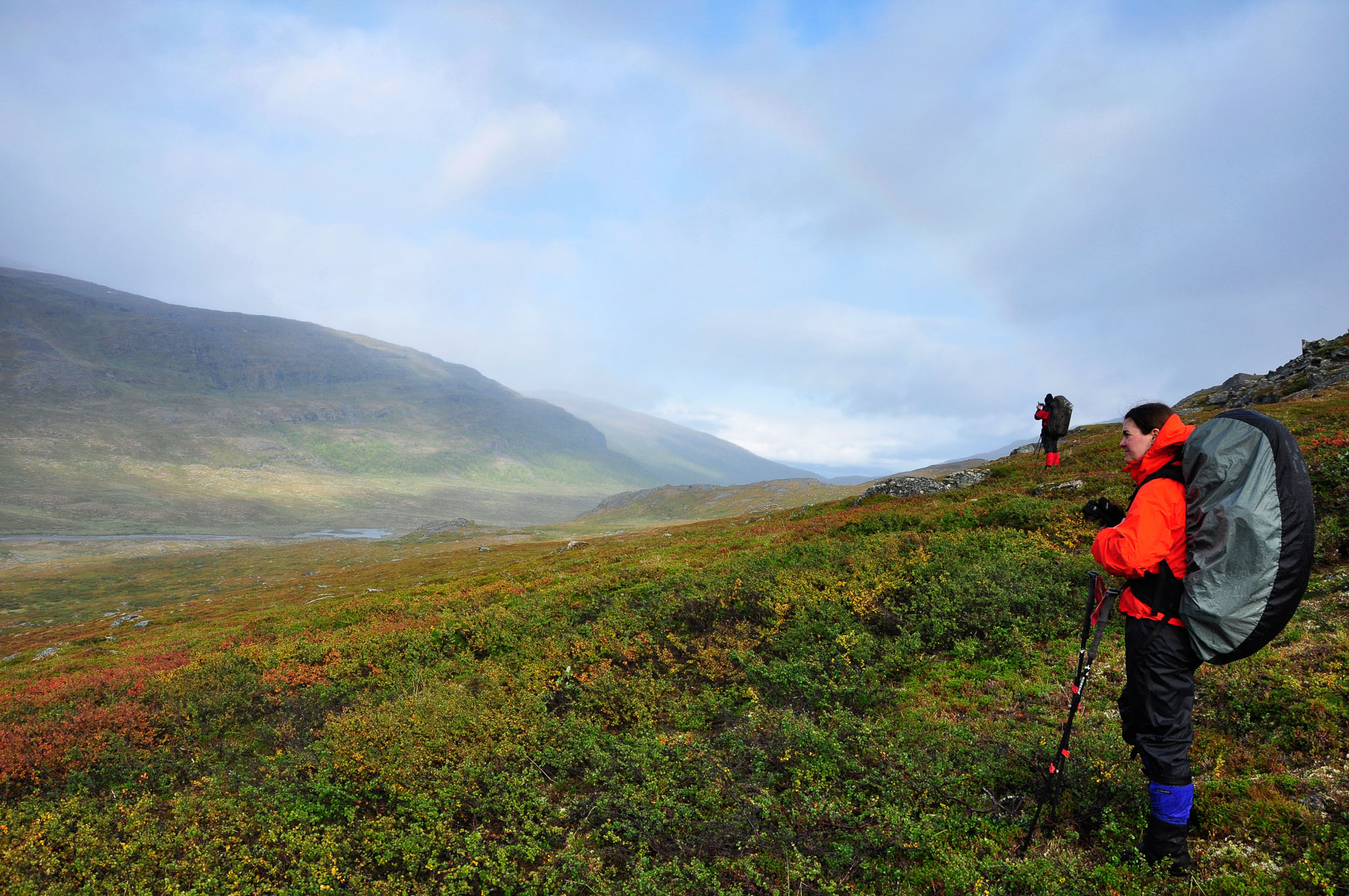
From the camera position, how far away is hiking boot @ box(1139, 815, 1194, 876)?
503 cm

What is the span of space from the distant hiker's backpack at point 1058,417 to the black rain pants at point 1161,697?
22050 millimetres

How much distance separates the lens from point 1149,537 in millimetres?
5395

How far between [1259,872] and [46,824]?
16.4 m

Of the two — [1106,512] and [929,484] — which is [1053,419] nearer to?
[929,484]

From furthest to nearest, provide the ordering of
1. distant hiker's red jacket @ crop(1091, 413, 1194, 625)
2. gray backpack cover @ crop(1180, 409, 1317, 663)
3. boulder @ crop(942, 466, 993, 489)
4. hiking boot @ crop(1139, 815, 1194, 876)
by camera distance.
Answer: boulder @ crop(942, 466, 993, 489), distant hiker's red jacket @ crop(1091, 413, 1194, 625), hiking boot @ crop(1139, 815, 1194, 876), gray backpack cover @ crop(1180, 409, 1317, 663)

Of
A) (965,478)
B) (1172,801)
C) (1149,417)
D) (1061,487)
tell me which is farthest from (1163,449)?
(965,478)

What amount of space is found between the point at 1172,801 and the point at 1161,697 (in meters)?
1.03

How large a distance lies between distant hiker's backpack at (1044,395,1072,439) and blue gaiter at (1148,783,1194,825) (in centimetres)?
2242

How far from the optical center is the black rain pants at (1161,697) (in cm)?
511

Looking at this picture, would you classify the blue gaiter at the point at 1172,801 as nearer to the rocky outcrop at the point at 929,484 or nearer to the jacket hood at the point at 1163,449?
the jacket hood at the point at 1163,449

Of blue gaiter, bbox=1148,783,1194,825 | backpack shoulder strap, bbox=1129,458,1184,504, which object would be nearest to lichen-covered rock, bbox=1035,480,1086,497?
backpack shoulder strap, bbox=1129,458,1184,504

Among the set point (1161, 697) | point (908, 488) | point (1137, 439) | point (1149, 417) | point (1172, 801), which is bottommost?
point (1172, 801)

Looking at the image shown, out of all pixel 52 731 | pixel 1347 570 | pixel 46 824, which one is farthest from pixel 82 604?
pixel 1347 570

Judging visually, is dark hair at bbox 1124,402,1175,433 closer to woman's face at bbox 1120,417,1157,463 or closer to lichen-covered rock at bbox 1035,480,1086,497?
woman's face at bbox 1120,417,1157,463
